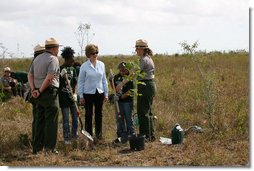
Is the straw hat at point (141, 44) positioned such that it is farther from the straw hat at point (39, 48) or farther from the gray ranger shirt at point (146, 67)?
the straw hat at point (39, 48)

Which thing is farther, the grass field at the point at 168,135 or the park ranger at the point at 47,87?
the park ranger at the point at 47,87

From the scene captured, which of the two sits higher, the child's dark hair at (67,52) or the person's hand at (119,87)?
the child's dark hair at (67,52)

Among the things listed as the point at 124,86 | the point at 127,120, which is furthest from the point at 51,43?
the point at 127,120

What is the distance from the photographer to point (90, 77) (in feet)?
20.7

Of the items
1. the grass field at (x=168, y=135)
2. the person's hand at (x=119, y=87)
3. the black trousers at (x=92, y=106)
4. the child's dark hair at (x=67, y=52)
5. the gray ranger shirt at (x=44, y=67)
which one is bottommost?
the grass field at (x=168, y=135)

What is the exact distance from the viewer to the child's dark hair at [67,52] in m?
6.29

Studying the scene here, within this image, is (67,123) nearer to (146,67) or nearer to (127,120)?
(127,120)

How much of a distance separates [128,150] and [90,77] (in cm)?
119

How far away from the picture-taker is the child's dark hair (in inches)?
248

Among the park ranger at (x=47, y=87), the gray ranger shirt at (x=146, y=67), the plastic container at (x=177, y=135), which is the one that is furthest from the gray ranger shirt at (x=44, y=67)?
the plastic container at (x=177, y=135)

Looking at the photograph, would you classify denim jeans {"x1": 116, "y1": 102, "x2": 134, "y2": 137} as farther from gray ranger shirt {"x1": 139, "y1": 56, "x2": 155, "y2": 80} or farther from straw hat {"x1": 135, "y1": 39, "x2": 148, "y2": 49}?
straw hat {"x1": 135, "y1": 39, "x2": 148, "y2": 49}

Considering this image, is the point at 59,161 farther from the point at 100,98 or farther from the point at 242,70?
the point at 242,70

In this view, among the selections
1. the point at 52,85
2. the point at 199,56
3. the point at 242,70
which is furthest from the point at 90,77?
the point at 242,70

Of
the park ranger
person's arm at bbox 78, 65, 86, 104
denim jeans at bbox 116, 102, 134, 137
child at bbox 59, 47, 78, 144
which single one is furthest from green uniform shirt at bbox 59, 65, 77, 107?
denim jeans at bbox 116, 102, 134, 137
